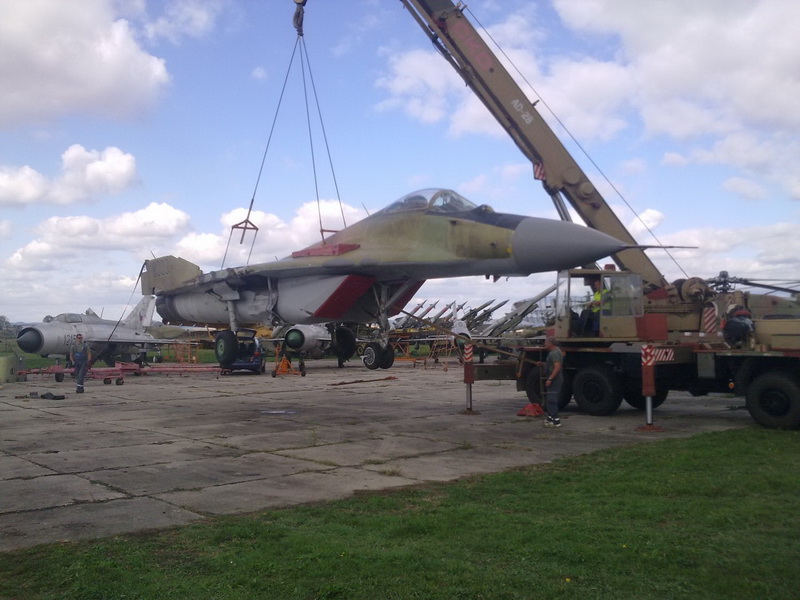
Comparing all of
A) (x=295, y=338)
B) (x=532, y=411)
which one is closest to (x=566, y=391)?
(x=532, y=411)

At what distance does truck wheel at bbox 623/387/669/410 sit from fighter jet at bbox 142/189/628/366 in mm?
4232

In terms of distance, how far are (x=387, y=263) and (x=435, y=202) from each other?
3.87 ft

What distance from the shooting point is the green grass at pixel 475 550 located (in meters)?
3.56

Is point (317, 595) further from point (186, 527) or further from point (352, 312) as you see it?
point (352, 312)

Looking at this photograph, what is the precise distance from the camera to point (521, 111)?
15.1m

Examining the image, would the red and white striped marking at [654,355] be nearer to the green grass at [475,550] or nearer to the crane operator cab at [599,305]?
the crane operator cab at [599,305]

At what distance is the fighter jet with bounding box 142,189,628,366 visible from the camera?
9.44m

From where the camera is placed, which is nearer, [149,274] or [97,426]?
[97,426]

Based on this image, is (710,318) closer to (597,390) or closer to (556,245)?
(597,390)

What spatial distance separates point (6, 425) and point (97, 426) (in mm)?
1535

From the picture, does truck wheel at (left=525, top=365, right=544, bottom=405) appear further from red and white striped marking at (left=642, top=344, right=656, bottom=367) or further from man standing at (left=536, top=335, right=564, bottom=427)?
red and white striped marking at (left=642, top=344, right=656, bottom=367)

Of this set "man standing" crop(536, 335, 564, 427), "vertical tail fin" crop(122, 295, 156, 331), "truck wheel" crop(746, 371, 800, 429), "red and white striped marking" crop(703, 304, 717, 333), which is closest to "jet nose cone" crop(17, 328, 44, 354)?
"vertical tail fin" crop(122, 295, 156, 331)

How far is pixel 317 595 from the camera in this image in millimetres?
3506

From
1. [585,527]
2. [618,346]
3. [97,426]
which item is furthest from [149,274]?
[585,527]
